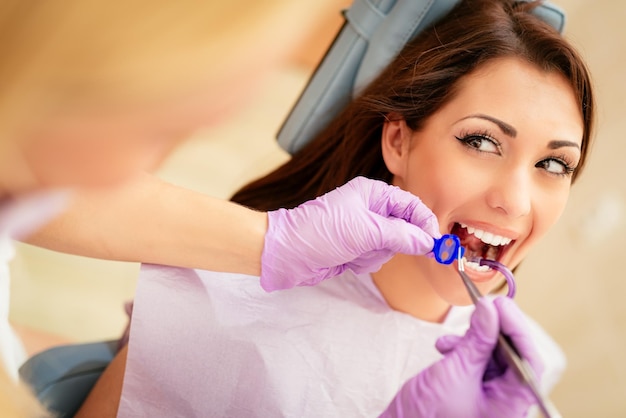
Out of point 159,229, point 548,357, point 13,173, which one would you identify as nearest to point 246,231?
point 159,229

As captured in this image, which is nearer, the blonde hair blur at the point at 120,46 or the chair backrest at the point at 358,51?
the blonde hair blur at the point at 120,46

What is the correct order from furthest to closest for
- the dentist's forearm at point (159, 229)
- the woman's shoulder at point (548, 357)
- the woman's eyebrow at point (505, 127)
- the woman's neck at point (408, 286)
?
1. the woman's shoulder at point (548, 357)
2. the woman's neck at point (408, 286)
3. the woman's eyebrow at point (505, 127)
4. the dentist's forearm at point (159, 229)

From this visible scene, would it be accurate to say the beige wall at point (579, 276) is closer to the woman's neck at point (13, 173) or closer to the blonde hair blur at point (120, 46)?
the woman's neck at point (13, 173)

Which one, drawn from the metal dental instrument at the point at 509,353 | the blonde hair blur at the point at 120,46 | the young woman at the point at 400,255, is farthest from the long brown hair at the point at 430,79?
the blonde hair blur at the point at 120,46

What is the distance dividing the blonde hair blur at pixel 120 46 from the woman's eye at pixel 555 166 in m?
0.87

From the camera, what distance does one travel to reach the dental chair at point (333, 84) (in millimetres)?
1359

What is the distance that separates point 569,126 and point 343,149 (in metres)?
0.45

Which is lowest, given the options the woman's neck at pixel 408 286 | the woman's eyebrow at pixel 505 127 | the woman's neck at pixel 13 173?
the woman's neck at pixel 408 286

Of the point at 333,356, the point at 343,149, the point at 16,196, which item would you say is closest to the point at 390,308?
the point at 333,356

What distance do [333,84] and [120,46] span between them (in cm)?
103

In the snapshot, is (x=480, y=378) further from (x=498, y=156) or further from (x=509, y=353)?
(x=498, y=156)

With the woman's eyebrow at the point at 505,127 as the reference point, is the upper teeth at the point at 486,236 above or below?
below

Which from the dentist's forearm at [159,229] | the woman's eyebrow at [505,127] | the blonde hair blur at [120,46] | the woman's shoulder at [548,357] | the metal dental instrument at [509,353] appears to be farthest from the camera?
the woman's shoulder at [548,357]

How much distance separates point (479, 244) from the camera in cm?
137
